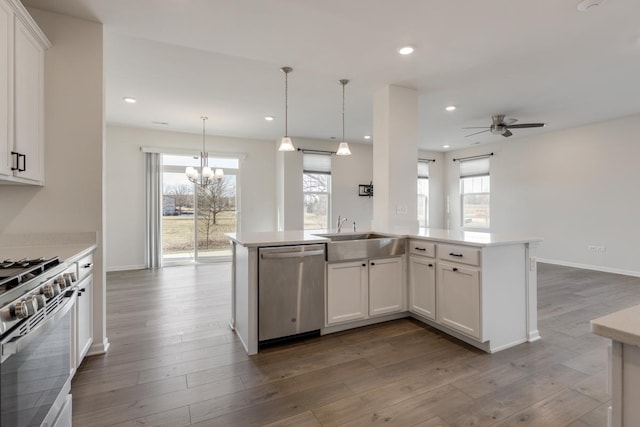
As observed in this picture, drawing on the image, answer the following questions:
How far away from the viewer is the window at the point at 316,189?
23.1ft

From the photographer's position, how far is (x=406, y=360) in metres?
2.44

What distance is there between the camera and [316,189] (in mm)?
7230

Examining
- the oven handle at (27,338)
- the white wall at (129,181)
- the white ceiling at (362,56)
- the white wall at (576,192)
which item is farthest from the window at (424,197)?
the oven handle at (27,338)

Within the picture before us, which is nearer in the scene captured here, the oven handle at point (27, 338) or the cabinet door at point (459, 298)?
the oven handle at point (27, 338)

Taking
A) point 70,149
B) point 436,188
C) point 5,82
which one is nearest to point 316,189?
point 436,188

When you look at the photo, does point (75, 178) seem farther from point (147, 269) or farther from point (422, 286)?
point (147, 269)

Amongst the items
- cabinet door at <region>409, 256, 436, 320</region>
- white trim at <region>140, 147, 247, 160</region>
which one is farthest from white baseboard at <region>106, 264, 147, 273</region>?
cabinet door at <region>409, 256, 436, 320</region>

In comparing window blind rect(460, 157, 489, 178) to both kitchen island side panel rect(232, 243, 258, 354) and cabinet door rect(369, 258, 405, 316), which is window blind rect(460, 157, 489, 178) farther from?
kitchen island side panel rect(232, 243, 258, 354)

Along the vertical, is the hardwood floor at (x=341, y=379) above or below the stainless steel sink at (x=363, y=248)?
below

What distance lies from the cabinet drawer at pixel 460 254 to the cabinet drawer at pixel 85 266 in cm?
288

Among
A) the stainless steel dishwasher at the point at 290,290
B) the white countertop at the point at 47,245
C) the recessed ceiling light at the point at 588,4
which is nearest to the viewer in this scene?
the white countertop at the point at 47,245

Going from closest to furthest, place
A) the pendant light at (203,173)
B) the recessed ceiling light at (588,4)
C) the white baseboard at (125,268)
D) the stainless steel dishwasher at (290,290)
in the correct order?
the recessed ceiling light at (588,4)
the stainless steel dishwasher at (290,290)
the pendant light at (203,173)
the white baseboard at (125,268)

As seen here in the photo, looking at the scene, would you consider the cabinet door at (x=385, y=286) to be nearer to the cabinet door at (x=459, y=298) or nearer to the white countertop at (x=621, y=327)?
the cabinet door at (x=459, y=298)

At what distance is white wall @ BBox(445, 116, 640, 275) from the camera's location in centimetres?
528
